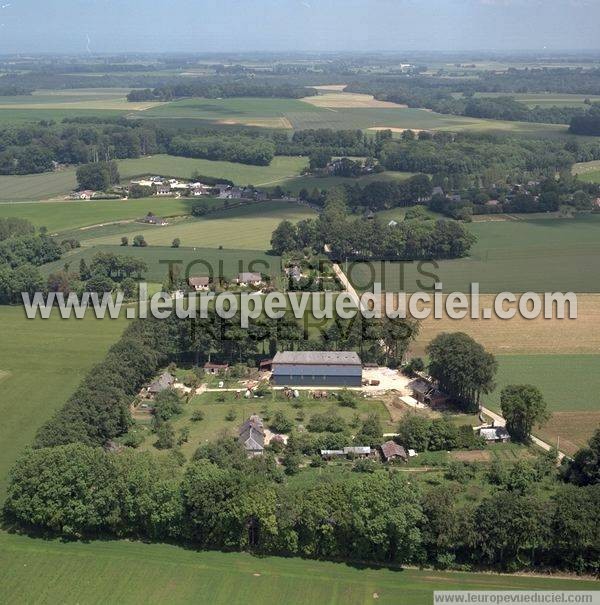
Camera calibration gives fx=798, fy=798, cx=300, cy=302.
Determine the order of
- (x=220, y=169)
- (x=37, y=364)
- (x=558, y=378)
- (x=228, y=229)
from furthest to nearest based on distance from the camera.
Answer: (x=220, y=169)
(x=228, y=229)
(x=37, y=364)
(x=558, y=378)

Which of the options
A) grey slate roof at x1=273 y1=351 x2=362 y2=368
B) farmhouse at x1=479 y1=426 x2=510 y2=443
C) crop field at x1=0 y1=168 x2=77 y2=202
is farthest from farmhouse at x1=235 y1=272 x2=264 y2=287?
crop field at x1=0 y1=168 x2=77 y2=202

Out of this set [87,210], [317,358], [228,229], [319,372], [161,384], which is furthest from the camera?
[87,210]

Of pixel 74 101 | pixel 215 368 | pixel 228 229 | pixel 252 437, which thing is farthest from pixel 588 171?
pixel 74 101

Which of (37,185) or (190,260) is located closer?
(190,260)

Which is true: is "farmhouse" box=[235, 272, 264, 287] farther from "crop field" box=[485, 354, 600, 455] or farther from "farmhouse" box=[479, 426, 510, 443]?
"farmhouse" box=[479, 426, 510, 443]

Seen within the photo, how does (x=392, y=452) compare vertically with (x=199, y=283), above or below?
below

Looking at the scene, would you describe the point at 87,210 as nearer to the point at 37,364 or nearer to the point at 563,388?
the point at 37,364

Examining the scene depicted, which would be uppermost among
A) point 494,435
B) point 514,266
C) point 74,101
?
point 74,101
